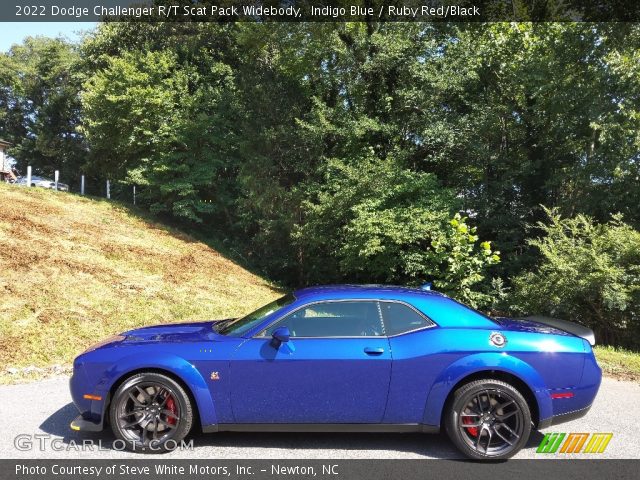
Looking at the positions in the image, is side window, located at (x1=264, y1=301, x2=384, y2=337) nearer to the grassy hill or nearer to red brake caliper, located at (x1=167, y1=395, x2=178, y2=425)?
red brake caliper, located at (x1=167, y1=395, x2=178, y2=425)

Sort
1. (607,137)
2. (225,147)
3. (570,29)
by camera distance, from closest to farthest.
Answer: (607,137), (570,29), (225,147)

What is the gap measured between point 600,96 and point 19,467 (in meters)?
15.8

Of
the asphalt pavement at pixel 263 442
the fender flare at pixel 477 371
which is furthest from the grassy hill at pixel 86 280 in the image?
the fender flare at pixel 477 371

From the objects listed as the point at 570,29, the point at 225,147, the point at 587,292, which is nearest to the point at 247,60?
the point at 225,147

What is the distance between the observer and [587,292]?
11.6m

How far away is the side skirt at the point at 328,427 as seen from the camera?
402 cm

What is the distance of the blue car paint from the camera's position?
4008 millimetres

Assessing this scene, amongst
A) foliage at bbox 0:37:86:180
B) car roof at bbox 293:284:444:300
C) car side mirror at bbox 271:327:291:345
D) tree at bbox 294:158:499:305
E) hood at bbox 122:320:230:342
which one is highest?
foliage at bbox 0:37:86:180

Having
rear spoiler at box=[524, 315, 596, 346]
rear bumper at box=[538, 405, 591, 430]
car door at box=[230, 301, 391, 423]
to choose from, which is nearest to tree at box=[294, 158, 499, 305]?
rear spoiler at box=[524, 315, 596, 346]

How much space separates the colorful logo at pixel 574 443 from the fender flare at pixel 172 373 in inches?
110

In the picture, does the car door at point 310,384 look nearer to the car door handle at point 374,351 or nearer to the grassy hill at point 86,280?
the car door handle at point 374,351

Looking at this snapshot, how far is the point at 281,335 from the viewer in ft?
13.1

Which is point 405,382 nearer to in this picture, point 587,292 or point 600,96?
point 587,292

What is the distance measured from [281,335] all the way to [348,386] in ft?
2.24
